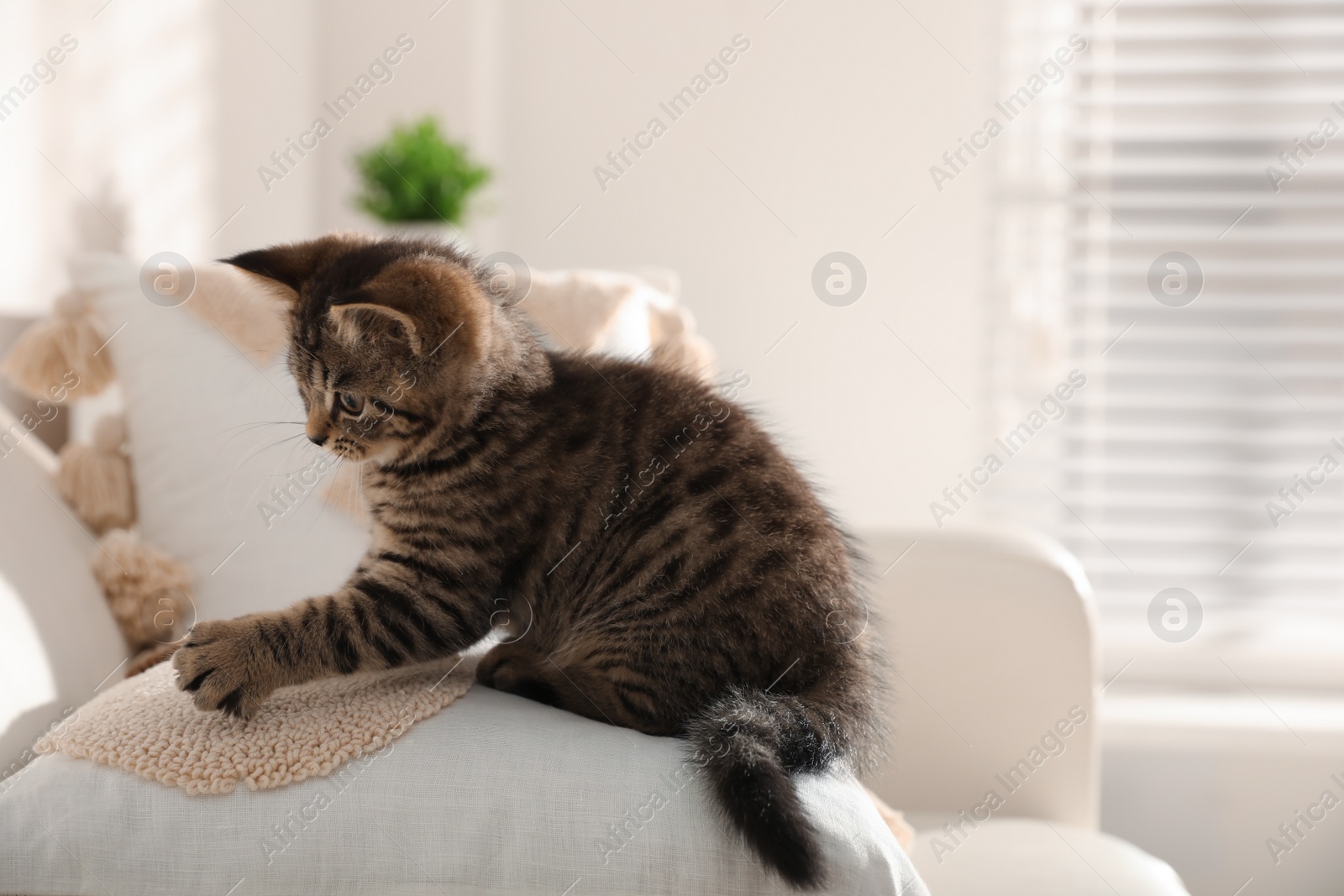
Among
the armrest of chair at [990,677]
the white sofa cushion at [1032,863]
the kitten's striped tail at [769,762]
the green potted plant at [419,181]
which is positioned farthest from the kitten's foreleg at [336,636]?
the green potted plant at [419,181]

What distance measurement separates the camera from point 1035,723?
1.64 metres

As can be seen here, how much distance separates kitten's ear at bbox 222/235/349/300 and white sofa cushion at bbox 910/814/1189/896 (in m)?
1.02

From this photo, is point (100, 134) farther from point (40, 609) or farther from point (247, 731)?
point (247, 731)

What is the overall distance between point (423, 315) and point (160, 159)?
134cm

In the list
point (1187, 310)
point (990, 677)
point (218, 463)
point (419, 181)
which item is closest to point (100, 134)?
point (419, 181)

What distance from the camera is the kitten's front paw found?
0.97m

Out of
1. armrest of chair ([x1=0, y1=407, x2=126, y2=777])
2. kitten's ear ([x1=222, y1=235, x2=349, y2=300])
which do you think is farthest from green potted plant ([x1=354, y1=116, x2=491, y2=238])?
kitten's ear ([x1=222, y1=235, x2=349, y2=300])

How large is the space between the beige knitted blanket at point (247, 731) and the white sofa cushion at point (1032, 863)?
0.70 metres

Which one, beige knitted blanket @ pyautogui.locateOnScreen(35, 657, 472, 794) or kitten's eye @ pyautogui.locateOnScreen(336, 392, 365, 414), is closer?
beige knitted blanket @ pyautogui.locateOnScreen(35, 657, 472, 794)

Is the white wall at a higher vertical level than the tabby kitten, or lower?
higher

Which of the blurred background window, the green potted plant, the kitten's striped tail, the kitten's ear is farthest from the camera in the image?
the blurred background window

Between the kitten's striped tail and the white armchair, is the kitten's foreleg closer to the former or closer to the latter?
the kitten's striped tail

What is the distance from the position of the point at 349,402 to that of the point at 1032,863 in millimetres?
1043

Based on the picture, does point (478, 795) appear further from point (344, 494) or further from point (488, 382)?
point (344, 494)
